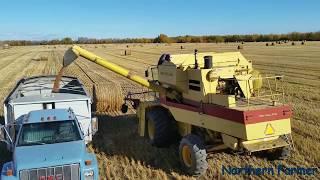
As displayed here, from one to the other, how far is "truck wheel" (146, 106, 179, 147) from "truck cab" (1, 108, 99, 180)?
7.93 feet

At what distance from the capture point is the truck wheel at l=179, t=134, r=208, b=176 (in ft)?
29.2

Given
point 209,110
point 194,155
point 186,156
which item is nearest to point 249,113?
point 209,110

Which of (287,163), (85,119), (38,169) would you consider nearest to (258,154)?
(287,163)

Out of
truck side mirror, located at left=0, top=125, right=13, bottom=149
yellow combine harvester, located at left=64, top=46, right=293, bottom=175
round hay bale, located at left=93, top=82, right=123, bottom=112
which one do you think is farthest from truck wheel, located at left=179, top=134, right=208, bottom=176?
round hay bale, located at left=93, top=82, right=123, bottom=112

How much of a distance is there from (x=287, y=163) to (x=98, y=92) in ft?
25.5

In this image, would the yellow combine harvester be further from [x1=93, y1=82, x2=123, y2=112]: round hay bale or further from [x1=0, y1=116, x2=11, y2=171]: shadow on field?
[x1=93, y1=82, x2=123, y2=112]: round hay bale

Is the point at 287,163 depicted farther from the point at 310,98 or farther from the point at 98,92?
the point at 310,98

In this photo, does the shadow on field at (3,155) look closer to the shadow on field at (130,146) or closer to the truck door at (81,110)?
the truck door at (81,110)

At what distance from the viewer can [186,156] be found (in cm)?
950

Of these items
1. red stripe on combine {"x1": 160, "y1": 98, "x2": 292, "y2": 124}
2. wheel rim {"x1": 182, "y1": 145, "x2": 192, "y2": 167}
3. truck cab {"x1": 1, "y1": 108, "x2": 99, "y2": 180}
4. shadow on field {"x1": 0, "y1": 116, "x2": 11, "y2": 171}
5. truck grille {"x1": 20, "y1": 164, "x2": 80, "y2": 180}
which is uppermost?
red stripe on combine {"x1": 160, "y1": 98, "x2": 292, "y2": 124}

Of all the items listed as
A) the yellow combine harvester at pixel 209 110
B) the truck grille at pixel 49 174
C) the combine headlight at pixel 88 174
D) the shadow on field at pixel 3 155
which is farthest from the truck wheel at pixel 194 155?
the shadow on field at pixel 3 155

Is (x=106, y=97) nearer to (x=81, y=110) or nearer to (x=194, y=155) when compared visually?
(x=81, y=110)

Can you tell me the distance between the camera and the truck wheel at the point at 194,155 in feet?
29.2

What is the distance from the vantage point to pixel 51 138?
28.1ft
